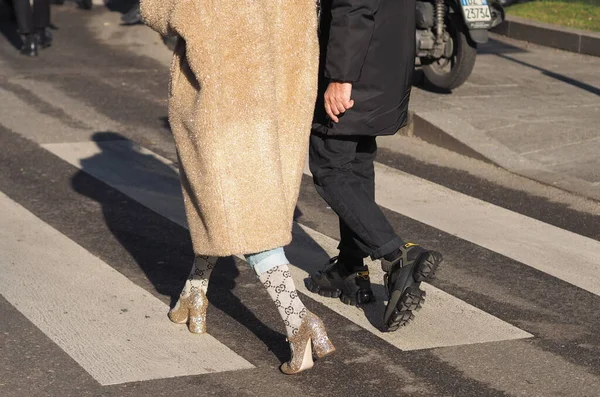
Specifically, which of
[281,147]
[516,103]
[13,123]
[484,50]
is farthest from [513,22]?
[281,147]

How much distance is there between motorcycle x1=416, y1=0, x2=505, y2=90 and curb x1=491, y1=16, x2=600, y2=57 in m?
2.24

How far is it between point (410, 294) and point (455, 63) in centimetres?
566

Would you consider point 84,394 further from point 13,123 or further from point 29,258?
point 13,123

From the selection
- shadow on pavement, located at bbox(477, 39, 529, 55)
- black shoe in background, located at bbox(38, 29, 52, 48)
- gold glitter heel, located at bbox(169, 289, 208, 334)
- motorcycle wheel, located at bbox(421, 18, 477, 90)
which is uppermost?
gold glitter heel, located at bbox(169, 289, 208, 334)

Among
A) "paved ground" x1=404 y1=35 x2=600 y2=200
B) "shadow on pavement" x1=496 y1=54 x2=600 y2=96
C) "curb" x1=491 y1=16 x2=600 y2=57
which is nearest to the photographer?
"paved ground" x1=404 y1=35 x2=600 y2=200

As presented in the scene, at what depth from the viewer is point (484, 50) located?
12.7 meters

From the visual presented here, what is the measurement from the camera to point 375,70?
4867 mm

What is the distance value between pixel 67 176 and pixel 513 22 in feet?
23.8

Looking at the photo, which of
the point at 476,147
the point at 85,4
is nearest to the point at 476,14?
the point at 476,147

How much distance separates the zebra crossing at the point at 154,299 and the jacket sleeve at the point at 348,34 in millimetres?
1142

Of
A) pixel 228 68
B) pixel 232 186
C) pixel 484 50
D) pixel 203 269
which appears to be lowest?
pixel 484 50

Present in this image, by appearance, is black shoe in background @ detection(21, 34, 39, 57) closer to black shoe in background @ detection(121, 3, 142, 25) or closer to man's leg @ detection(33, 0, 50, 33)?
man's leg @ detection(33, 0, 50, 33)

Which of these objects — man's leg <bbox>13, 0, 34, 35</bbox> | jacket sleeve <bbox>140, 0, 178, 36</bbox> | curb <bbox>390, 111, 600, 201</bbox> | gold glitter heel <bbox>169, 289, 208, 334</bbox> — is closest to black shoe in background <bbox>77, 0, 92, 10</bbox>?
man's leg <bbox>13, 0, 34, 35</bbox>

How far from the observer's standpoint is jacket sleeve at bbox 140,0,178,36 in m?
4.34
